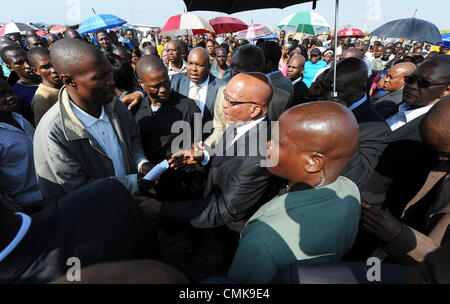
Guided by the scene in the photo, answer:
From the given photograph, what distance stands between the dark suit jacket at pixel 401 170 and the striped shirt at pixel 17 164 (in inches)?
136

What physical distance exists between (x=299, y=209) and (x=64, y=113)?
1.96 m

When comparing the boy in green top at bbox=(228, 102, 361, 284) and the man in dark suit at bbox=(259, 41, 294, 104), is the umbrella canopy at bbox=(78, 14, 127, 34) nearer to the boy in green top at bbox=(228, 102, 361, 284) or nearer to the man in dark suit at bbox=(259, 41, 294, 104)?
the man in dark suit at bbox=(259, 41, 294, 104)

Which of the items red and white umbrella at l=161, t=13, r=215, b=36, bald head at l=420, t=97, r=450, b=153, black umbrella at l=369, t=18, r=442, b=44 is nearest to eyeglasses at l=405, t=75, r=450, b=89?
bald head at l=420, t=97, r=450, b=153

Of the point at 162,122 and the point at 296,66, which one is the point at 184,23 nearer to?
the point at 296,66

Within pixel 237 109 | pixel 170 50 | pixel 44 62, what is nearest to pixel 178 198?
pixel 237 109

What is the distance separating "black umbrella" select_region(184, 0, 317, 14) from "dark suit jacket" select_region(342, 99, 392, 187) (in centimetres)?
186

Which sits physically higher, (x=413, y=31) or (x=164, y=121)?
(x=413, y=31)

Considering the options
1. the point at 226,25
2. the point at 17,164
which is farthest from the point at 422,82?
the point at 226,25

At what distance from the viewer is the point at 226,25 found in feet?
31.7

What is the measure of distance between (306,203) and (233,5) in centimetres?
329

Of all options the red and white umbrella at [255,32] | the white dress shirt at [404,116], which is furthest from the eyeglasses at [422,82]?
the red and white umbrella at [255,32]

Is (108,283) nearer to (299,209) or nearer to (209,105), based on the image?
(299,209)

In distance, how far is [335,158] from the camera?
1.42 m

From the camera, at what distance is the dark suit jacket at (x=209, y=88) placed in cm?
429
